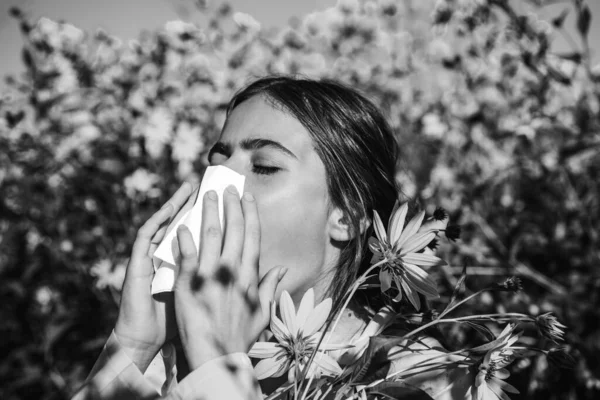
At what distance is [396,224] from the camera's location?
70cm

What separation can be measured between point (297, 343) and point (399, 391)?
0.17m

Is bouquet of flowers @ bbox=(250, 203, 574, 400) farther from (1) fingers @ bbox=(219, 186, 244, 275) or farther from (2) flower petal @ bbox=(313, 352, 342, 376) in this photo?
(1) fingers @ bbox=(219, 186, 244, 275)

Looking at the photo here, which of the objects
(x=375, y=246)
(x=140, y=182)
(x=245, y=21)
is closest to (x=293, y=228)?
(x=375, y=246)

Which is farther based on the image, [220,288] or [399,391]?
[220,288]

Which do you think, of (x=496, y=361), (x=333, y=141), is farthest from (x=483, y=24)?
(x=496, y=361)

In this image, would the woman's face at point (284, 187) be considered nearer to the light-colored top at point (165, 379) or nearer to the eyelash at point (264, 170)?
the eyelash at point (264, 170)

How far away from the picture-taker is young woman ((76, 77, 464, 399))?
2.42 feet

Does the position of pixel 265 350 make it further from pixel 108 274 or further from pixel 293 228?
pixel 108 274

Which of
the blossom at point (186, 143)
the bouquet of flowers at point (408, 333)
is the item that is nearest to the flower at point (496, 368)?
the bouquet of flowers at point (408, 333)

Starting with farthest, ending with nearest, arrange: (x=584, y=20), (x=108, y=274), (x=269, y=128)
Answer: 1. (x=108, y=274)
2. (x=584, y=20)
3. (x=269, y=128)

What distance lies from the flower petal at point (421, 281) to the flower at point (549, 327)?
0.14 m

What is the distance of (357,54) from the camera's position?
3.19 m

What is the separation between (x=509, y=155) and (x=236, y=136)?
2026 mm

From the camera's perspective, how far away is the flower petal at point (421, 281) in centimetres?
67
